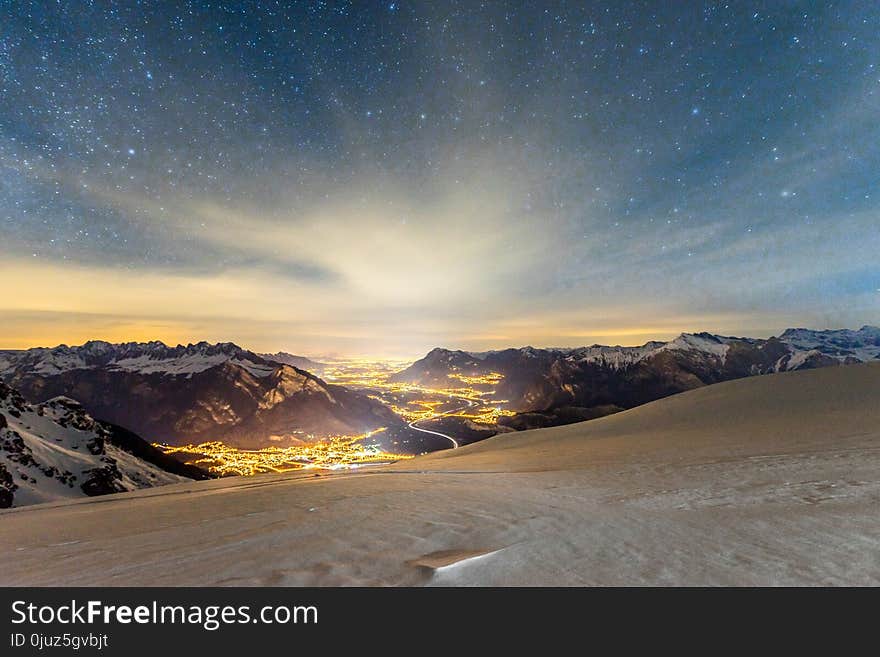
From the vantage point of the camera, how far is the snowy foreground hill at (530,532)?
4.17 meters

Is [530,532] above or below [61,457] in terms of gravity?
above

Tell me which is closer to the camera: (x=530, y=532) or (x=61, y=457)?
(x=530, y=532)

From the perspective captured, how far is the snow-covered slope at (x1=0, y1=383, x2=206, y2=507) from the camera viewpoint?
328 ft

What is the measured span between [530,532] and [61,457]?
16130cm

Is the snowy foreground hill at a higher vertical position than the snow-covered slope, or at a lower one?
higher

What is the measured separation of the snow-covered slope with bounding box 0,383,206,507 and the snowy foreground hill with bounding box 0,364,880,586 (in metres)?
120

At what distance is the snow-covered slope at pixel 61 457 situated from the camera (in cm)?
9994

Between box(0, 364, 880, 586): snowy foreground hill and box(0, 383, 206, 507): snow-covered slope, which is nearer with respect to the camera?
box(0, 364, 880, 586): snowy foreground hill

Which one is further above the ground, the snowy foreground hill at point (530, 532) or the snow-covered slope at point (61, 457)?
the snowy foreground hill at point (530, 532)

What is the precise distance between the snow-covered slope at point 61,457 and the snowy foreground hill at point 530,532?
119763 millimetres

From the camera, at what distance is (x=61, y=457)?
11900cm

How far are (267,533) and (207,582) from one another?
209cm

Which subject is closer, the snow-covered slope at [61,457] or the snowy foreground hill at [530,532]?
the snowy foreground hill at [530,532]
